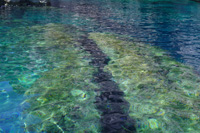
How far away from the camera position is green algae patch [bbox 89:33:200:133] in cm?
396

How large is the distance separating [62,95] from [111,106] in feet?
4.52

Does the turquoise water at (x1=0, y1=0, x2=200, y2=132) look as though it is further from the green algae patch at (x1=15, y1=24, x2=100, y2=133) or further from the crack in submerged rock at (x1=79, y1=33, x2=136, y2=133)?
the crack in submerged rock at (x1=79, y1=33, x2=136, y2=133)

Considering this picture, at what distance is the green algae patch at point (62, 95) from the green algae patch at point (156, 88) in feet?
3.36

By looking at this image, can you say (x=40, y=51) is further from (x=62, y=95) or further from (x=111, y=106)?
(x=111, y=106)

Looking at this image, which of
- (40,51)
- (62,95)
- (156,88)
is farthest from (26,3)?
(156,88)

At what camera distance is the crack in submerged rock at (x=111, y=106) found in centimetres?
374

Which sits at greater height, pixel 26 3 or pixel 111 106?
pixel 26 3

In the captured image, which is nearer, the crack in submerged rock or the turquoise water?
the crack in submerged rock

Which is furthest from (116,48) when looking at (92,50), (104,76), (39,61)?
(39,61)

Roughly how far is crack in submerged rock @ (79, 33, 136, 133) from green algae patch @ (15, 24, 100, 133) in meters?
0.20

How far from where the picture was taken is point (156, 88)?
17.2ft

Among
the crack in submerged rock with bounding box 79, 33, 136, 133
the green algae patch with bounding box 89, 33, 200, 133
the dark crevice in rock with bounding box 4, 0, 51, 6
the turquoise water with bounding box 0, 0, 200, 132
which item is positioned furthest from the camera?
the dark crevice in rock with bounding box 4, 0, 51, 6

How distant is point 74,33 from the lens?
1087cm

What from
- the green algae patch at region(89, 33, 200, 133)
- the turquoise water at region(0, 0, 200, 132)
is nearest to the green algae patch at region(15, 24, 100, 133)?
the turquoise water at region(0, 0, 200, 132)
